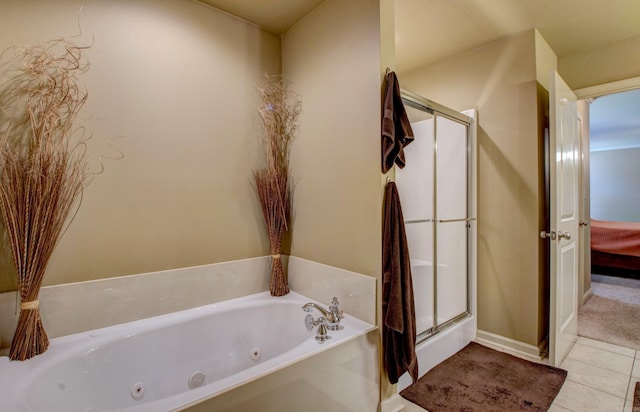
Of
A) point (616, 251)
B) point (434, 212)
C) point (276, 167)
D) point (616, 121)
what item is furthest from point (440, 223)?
point (616, 121)

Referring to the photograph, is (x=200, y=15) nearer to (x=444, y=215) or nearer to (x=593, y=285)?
(x=444, y=215)

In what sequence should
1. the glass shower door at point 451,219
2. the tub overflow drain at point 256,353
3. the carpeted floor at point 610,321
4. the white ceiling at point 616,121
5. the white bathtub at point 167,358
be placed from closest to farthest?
the white bathtub at point 167,358 → the tub overflow drain at point 256,353 → the glass shower door at point 451,219 → the carpeted floor at point 610,321 → the white ceiling at point 616,121

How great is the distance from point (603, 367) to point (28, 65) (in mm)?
3961

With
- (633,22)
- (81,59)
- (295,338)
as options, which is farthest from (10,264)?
(633,22)

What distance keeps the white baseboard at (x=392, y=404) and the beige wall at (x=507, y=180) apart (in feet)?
4.16

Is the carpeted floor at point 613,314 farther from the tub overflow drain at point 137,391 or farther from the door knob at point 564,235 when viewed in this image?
the tub overflow drain at point 137,391

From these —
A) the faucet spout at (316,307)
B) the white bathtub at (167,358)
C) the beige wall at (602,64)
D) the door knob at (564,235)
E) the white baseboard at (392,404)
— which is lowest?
the white baseboard at (392,404)

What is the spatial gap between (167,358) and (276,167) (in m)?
1.37

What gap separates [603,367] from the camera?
2.08 meters

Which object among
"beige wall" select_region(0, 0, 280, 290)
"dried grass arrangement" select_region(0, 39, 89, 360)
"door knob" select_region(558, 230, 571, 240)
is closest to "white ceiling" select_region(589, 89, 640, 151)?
"door knob" select_region(558, 230, 571, 240)

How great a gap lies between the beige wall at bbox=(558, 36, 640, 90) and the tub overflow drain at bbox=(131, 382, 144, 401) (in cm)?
395

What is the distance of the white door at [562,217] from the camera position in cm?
205

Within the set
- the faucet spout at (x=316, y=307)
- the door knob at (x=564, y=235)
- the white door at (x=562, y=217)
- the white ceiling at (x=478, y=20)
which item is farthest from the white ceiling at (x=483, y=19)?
the faucet spout at (x=316, y=307)

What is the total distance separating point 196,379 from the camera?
5.50 feet
